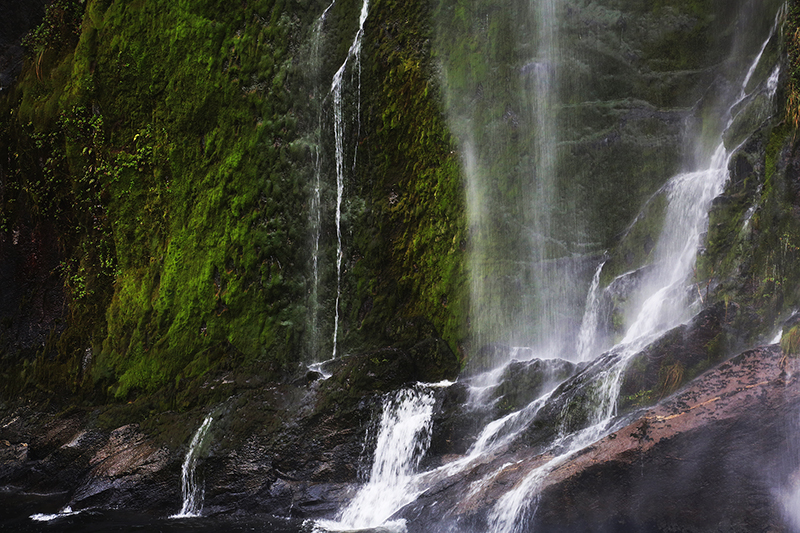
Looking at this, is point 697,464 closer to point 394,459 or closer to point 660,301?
point 660,301

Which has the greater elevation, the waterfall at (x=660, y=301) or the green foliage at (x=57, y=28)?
the green foliage at (x=57, y=28)

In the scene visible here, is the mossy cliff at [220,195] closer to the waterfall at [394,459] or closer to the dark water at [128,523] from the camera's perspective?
the waterfall at [394,459]

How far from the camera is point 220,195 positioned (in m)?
8.91

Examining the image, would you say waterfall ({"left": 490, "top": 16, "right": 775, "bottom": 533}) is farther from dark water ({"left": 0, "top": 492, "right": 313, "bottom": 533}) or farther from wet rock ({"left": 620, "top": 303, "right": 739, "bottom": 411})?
dark water ({"left": 0, "top": 492, "right": 313, "bottom": 533})

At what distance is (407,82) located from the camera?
27.2 ft

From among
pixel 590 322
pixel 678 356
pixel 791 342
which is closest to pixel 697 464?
pixel 678 356

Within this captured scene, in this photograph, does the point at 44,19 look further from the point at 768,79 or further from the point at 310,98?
the point at 768,79

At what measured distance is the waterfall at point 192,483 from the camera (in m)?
7.45

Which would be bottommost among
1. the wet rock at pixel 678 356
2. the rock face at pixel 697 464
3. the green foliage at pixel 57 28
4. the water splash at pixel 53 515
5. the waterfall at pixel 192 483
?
the water splash at pixel 53 515

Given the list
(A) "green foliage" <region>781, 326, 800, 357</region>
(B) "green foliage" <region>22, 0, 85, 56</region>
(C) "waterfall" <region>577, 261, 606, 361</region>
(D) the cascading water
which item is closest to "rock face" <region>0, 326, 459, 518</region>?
(D) the cascading water

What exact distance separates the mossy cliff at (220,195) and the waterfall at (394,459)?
97 centimetres

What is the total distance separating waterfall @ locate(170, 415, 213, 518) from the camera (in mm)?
7445

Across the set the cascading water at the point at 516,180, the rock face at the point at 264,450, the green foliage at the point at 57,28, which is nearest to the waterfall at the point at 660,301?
the cascading water at the point at 516,180

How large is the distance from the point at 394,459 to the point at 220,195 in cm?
415
